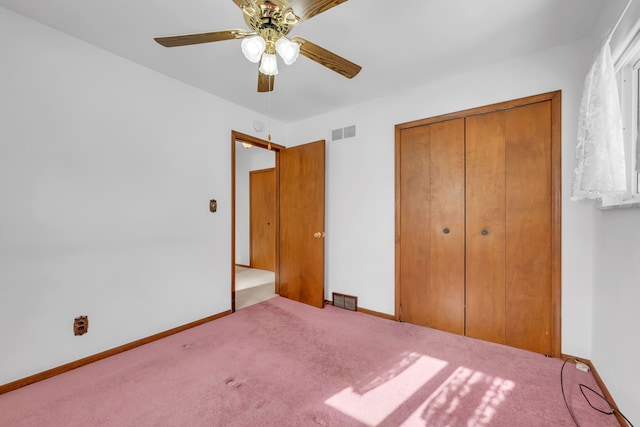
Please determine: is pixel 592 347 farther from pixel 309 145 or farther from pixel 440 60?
pixel 309 145

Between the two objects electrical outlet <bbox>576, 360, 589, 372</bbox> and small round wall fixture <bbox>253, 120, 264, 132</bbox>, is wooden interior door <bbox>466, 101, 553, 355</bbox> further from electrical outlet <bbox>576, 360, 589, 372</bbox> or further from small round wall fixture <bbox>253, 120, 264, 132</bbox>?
small round wall fixture <bbox>253, 120, 264, 132</bbox>

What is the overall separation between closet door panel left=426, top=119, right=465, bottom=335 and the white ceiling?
0.67m

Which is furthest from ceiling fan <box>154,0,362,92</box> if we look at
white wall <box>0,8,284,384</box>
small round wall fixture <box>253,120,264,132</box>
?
small round wall fixture <box>253,120,264,132</box>

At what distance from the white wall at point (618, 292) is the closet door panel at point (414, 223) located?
122 cm

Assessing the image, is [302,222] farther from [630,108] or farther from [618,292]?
[630,108]

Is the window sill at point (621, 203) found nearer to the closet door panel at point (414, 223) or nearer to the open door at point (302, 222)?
the closet door panel at point (414, 223)

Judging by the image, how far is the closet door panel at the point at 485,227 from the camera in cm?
229

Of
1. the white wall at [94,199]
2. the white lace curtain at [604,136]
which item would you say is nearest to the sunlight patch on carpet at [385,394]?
the white lace curtain at [604,136]

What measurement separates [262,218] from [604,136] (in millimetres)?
4997

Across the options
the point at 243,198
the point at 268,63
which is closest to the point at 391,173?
the point at 268,63

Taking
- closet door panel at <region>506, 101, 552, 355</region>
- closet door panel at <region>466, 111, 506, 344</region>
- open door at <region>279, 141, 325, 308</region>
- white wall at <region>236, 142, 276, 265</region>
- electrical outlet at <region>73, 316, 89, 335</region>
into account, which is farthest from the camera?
white wall at <region>236, 142, 276, 265</region>

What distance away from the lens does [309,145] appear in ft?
11.2

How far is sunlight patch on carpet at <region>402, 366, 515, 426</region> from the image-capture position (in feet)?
4.81

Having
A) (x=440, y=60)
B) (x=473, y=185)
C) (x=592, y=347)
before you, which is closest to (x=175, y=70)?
(x=440, y=60)
